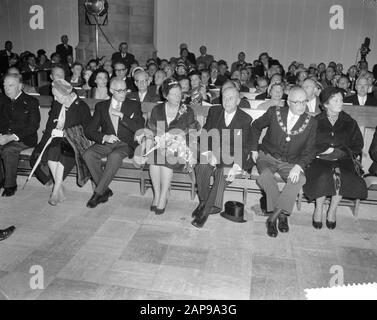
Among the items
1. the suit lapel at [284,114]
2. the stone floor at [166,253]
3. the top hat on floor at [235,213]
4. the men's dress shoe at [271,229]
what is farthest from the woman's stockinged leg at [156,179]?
the suit lapel at [284,114]

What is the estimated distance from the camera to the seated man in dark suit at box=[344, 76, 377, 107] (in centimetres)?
604

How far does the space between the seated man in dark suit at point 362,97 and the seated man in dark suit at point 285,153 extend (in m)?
2.31

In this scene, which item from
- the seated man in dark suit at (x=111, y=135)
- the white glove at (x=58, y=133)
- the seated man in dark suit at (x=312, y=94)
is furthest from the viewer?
the seated man in dark suit at (x=312, y=94)

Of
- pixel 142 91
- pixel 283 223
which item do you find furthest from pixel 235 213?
pixel 142 91

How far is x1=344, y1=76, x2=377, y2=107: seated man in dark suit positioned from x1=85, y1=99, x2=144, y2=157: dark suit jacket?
11.2ft

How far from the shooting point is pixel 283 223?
4105mm

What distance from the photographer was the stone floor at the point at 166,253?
10.0 feet

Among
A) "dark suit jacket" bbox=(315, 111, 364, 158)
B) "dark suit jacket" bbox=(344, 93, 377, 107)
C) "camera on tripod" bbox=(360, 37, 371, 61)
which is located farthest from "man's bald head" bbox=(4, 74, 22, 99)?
"camera on tripod" bbox=(360, 37, 371, 61)

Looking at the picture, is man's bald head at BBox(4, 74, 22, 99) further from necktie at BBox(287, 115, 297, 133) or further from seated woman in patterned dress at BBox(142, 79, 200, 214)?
necktie at BBox(287, 115, 297, 133)

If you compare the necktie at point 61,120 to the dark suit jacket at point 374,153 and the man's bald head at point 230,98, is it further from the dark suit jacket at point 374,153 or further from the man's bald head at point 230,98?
the dark suit jacket at point 374,153

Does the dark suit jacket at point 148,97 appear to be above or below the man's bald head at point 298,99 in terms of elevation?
below

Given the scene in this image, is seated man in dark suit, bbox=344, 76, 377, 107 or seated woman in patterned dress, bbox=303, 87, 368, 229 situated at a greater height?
seated man in dark suit, bbox=344, 76, 377, 107

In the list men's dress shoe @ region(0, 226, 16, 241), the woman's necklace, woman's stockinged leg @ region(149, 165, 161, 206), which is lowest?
men's dress shoe @ region(0, 226, 16, 241)
